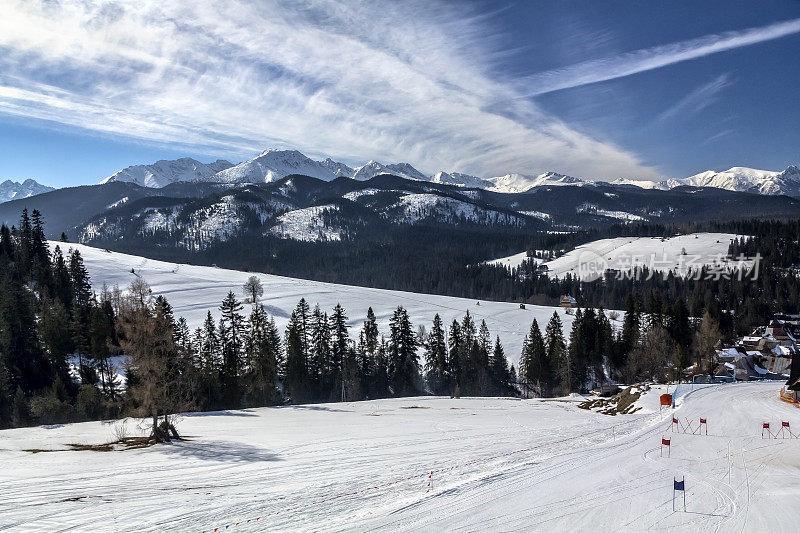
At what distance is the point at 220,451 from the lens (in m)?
22.5

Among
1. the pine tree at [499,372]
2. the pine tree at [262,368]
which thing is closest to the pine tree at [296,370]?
the pine tree at [262,368]

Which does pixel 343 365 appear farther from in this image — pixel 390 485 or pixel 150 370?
pixel 390 485

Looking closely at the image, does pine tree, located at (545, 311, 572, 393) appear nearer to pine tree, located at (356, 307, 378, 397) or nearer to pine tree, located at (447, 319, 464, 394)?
pine tree, located at (447, 319, 464, 394)

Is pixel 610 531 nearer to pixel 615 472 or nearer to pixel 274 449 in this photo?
pixel 615 472

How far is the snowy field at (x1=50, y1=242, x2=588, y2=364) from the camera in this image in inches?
3364

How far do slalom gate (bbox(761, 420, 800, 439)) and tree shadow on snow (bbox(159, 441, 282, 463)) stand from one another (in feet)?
91.2

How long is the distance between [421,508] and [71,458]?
1765 centimetres

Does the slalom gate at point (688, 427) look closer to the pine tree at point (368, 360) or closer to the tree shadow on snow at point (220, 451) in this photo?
the tree shadow on snow at point (220, 451)

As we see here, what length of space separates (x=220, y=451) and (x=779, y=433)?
106ft

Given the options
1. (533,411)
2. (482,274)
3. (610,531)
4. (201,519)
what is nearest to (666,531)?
(610,531)

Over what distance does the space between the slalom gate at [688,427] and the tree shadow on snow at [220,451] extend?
2433 cm

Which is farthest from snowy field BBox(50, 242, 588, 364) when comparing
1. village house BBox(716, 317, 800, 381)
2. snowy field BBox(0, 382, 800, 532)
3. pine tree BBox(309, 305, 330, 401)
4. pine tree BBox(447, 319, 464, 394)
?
snowy field BBox(0, 382, 800, 532)

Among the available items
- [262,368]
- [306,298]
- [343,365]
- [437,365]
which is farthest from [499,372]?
[306,298]

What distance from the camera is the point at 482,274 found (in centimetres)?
19238
